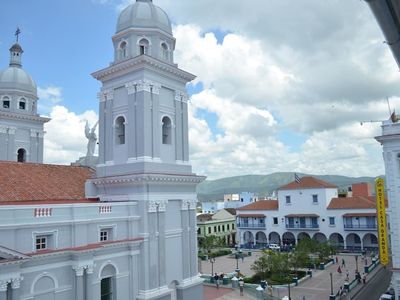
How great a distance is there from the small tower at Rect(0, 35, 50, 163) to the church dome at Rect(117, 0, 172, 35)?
16.1m

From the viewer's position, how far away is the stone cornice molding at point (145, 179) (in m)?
23.5

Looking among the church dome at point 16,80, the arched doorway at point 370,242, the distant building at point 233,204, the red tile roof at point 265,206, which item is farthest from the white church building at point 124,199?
the distant building at point 233,204

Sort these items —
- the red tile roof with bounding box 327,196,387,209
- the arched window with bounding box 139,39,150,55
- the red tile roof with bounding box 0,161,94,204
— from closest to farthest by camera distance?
the red tile roof with bounding box 0,161,94,204
the arched window with bounding box 139,39,150,55
the red tile roof with bounding box 327,196,387,209

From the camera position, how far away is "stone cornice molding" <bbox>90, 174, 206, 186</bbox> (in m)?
23.5

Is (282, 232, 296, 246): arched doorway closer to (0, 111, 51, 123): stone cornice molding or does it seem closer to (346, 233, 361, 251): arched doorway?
(346, 233, 361, 251): arched doorway

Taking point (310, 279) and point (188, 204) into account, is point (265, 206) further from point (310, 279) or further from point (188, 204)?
point (188, 204)

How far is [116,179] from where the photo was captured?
80.4 ft

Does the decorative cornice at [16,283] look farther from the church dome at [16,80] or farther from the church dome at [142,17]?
the church dome at [16,80]

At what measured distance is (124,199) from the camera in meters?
24.4

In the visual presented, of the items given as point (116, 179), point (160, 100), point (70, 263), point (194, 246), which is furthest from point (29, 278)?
point (160, 100)

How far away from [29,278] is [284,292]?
2625cm

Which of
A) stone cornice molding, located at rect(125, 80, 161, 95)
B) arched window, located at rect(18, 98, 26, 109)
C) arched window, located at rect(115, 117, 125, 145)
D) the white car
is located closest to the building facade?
the white car

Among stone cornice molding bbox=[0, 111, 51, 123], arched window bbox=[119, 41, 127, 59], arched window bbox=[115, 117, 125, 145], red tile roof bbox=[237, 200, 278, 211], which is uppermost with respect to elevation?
arched window bbox=[119, 41, 127, 59]

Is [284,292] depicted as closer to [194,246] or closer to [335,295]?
[335,295]
